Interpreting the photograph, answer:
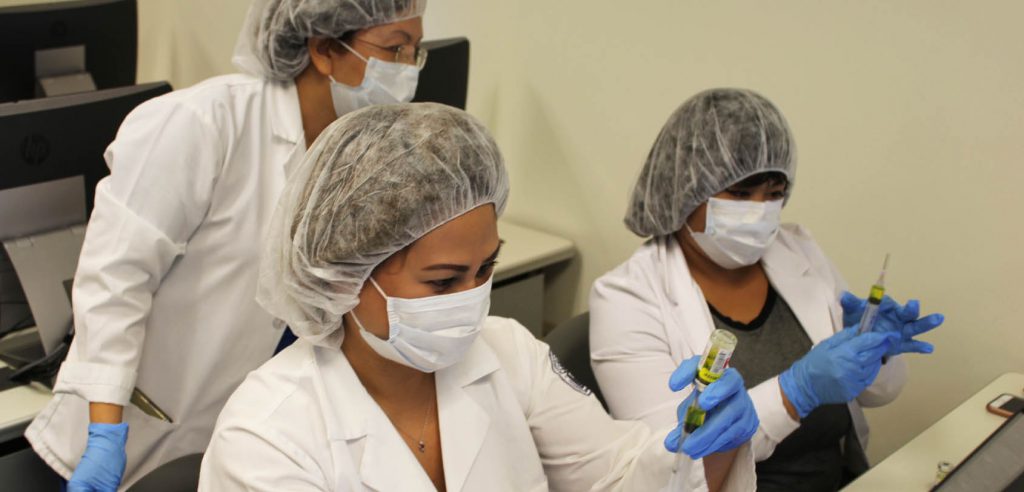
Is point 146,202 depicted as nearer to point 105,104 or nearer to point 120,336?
point 120,336

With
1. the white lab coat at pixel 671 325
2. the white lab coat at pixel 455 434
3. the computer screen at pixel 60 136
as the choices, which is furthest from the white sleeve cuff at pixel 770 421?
the computer screen at pixel 60 136

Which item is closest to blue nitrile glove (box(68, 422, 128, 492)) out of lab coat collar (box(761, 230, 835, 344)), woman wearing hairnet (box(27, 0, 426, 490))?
woman wearing hairnet (box(27, 0, 426, 490))

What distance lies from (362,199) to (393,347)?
21 centimetres

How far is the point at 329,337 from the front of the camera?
1174 mm

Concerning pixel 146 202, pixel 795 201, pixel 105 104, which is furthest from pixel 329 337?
pixel 795 201

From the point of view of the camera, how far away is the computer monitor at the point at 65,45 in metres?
2.46

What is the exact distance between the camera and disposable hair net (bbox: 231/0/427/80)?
5.28 ft

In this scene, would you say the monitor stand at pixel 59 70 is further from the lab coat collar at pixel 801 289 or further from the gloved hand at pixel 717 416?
the gloved hand at pixel 717 416

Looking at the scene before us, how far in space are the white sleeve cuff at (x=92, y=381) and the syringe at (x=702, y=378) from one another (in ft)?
3.17

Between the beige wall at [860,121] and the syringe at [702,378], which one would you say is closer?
the syringe at [702,378]

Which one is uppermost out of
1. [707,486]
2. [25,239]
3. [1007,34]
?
[1007,34]

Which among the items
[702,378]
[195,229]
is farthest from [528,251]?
[702,378]

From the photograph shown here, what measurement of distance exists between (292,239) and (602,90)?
1.34 metres

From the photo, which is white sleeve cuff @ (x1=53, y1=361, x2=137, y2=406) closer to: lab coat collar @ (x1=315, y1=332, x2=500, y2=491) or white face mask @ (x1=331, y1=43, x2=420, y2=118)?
lab coat collar @ (x1=315, y1=332, x2=500, y2=491)
